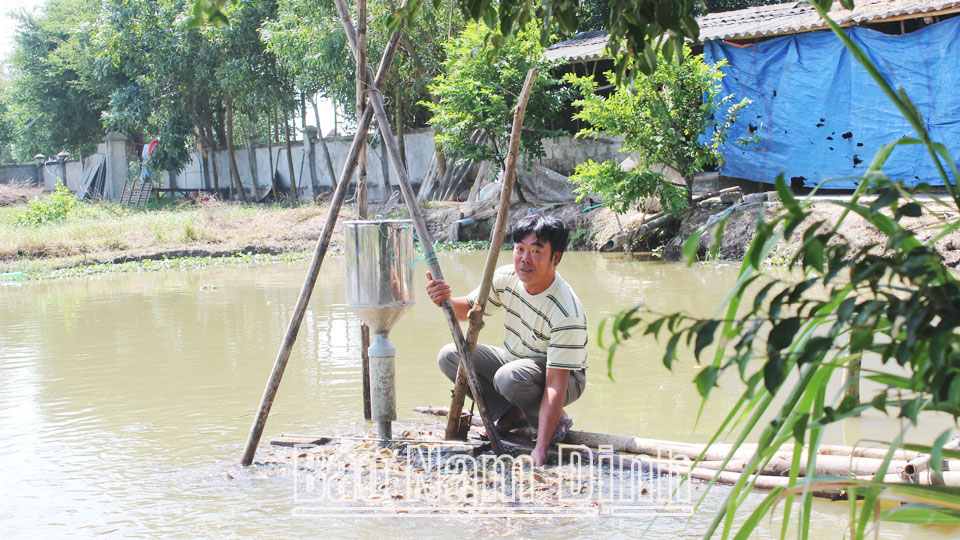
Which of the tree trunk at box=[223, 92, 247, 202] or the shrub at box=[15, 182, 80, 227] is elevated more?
the tree trunk at box=[223, 92, 247, 202]

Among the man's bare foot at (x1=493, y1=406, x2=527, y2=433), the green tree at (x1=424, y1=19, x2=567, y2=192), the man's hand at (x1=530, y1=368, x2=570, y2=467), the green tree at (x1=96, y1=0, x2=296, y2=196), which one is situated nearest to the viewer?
the man's hand at (x1=530, y1=368, x2=570, y2=467)

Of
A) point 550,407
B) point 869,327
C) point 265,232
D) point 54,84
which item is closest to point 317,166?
point 265,232

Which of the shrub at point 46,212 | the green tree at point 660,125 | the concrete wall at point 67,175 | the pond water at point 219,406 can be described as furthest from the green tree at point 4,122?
the green tree at point 660,125

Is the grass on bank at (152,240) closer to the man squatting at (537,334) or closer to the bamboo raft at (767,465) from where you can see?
the man squatting at (537,334)

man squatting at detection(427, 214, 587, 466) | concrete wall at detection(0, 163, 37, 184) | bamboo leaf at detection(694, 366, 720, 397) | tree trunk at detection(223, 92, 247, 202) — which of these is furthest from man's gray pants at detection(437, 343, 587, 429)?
concrete wall at detection(0, 163, 37, 184)

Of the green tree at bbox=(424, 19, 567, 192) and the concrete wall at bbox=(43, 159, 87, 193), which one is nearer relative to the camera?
the green tree at bbox=(424, 19, 567, 192)

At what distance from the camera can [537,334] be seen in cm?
392

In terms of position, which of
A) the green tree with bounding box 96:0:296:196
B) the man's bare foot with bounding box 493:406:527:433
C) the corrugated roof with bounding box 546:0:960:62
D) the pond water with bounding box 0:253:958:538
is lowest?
the pond water with bounding box 0:253:958:538

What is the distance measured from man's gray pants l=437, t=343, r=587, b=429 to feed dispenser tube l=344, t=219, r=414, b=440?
12.9 inches

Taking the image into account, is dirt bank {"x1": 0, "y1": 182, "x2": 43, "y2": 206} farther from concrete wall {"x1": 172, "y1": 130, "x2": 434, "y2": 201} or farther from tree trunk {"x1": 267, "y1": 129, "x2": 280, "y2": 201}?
tree trunk {"x1": 267, "y1": 129, "x2": 280, "y2": 201}

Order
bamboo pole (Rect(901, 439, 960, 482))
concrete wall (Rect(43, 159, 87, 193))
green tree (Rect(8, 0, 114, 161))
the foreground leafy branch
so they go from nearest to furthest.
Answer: the foreground leafy branch, bamboo pole (Rect(901, 439, 960, 482)), green tree (Rect(8, 0, 114, 161)), concrete wall (Rect(43, 159, 87, 193))

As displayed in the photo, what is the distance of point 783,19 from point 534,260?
11.1 meters

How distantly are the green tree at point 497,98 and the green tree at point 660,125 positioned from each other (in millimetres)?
2849

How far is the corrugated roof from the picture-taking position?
1130 centimetres
